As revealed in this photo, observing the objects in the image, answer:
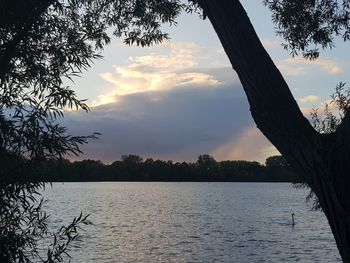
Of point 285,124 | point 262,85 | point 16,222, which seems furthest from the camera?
point 16,222

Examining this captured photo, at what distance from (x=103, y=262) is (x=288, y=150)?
29320 millimetres

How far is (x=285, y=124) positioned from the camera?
4.61 meters

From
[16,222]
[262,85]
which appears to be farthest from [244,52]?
[16,222]

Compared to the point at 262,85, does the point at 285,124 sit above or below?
below

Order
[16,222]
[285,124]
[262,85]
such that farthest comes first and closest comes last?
1. [16,222]
2. [262,85]
3. [285,124]

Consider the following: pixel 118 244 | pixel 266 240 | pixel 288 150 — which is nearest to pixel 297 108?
pixel 288 150

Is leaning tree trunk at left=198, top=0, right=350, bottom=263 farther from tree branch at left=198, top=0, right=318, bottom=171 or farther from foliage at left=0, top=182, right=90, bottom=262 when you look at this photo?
foliage at left=0, top=182, right=90, bottom=262

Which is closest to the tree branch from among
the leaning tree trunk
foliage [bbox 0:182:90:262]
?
the leaning tree trunk

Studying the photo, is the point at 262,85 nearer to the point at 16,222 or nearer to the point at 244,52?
the point at 244,52

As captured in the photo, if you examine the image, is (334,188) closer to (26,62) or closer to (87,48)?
(26,62)

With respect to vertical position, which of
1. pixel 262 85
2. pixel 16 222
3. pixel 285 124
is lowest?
pixel 16 222

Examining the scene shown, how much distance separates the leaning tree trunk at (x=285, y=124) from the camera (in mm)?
4273

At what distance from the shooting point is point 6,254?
7.03 metres

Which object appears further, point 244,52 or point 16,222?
point 16,222
